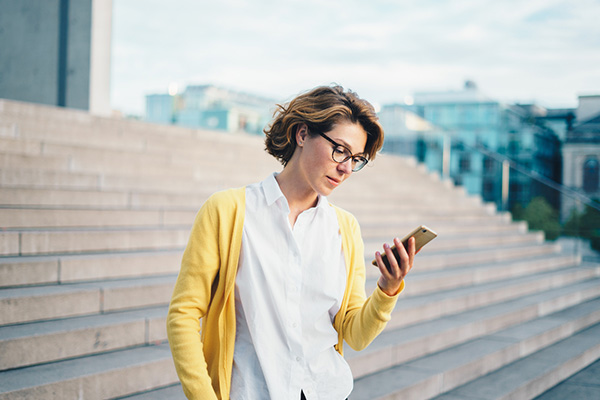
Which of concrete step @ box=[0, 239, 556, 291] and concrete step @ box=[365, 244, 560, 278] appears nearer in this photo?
concrete step @ box=[0, 239, 556, 291]

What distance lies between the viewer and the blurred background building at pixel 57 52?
8773 mm

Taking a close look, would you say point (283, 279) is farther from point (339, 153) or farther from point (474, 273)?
point (474, 273)

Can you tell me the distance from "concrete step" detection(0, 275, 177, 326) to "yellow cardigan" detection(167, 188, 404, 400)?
2.02 meters

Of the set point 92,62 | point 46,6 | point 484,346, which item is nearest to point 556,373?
point 484,346

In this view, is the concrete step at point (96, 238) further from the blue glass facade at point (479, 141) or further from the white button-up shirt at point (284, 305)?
the white button-up shirt at point (284, 305)

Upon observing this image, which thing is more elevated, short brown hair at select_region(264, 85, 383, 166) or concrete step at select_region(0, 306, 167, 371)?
short brown hair at select_region(264, 85, 383, 166)

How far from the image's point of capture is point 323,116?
1.67m

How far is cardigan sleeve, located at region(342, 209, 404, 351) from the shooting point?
1.71m

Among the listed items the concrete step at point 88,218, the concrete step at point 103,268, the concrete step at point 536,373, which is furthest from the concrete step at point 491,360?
the concrete step at point 88,218

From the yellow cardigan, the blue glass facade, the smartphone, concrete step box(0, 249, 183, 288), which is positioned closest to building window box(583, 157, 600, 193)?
the blue glass facade

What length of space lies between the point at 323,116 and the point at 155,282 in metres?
2.66

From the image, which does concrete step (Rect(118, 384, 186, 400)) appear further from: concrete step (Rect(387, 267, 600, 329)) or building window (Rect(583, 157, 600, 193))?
building window (Rect(583, 157, 600, 193))

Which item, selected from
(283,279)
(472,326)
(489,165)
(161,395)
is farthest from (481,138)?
(283,279)

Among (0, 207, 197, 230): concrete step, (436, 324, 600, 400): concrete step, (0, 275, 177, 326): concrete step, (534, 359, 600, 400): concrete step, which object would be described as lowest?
(534, 359, 600, 400): concrete step
